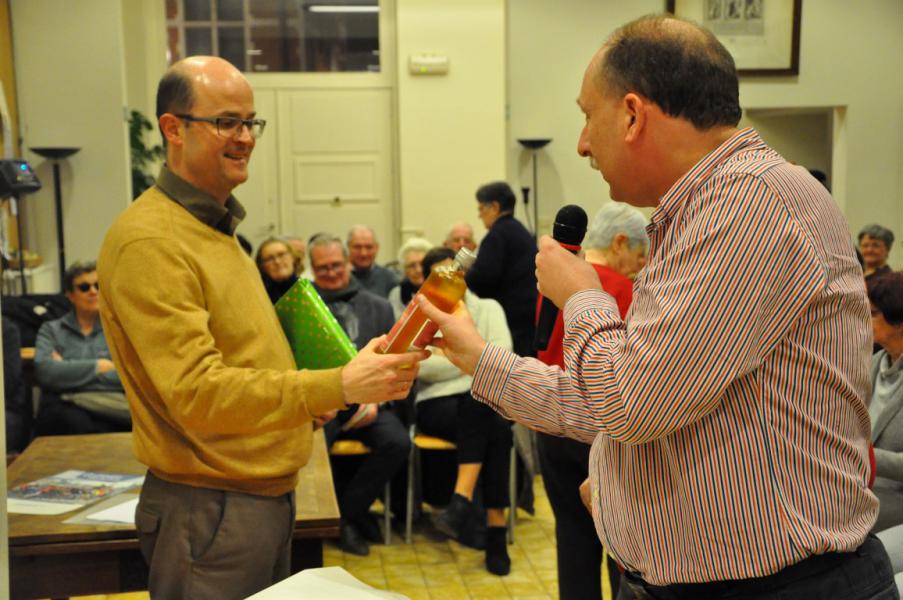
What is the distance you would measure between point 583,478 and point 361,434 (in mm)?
1891

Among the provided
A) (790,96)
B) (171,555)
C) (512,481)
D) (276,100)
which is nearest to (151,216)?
(171,555)

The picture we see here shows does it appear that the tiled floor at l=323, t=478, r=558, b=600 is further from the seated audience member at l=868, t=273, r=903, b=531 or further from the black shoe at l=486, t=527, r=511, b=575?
the seated audience member at l=868, t=273, r=903, b=531

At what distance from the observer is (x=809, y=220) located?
3.66ft

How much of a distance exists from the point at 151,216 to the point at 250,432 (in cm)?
43

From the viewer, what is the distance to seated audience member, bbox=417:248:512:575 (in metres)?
4.39

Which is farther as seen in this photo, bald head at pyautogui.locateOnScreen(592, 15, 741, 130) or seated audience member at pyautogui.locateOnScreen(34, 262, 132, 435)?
seated audience member at pyautogui.locateOnScreen(34, 262, 132, 435)

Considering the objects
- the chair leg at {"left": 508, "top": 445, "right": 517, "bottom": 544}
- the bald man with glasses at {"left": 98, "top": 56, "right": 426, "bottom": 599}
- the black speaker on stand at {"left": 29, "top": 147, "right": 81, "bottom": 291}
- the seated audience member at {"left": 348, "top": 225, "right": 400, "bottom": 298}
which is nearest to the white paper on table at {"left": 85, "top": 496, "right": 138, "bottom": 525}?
the bald man with glasses at {"left": 98, "top": 56, "right": 426, "bottom": 599}

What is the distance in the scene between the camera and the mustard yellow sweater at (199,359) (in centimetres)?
172

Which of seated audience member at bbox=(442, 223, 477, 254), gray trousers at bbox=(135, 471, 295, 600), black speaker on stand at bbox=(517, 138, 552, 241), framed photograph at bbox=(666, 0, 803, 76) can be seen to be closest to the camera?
gray trousers at bbox=(135, 471, 295, 600)

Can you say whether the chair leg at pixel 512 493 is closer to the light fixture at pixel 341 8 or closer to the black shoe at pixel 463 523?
the black shoe at pixel 463 523

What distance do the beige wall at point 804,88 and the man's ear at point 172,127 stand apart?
18.9 feet

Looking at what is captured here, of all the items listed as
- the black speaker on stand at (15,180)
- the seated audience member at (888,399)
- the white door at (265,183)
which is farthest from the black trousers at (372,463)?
the white door at (265,183)

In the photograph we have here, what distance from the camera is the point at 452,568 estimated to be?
4266 millimetres

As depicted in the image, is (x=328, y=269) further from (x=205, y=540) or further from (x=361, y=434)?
(x=205, y=540)
